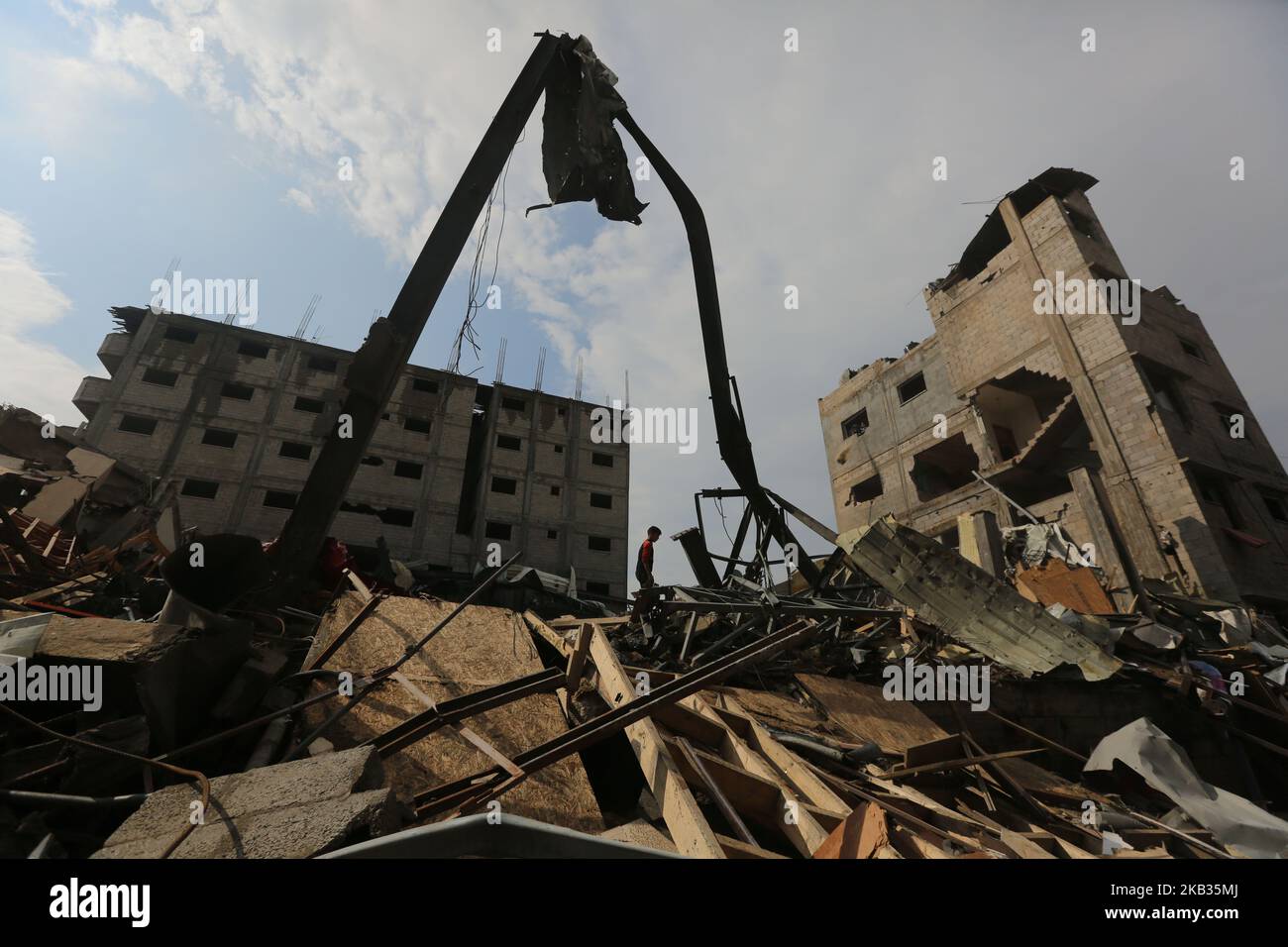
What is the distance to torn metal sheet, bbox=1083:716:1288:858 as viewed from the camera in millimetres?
4289

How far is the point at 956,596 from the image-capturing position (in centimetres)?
742

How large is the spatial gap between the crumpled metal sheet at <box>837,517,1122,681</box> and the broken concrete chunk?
249 inches

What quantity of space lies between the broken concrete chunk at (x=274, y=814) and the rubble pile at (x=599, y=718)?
1 cm

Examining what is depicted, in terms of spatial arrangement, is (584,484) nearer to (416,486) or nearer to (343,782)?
(416,486)

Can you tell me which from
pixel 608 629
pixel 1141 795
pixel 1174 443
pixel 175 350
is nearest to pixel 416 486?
pixel 175 350

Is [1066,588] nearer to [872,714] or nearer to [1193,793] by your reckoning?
[1193,793]

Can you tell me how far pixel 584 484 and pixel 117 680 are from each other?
26.6 metres

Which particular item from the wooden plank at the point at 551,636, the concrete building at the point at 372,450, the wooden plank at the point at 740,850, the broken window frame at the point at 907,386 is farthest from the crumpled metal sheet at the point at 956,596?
the concrete building at the point at 372,450

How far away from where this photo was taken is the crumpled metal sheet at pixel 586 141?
21.4ft

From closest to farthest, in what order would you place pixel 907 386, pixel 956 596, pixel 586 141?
pixel 586 141 → pixel 956 596 → pixel 907 386

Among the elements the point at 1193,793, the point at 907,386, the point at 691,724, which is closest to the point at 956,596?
the point at 1193,793

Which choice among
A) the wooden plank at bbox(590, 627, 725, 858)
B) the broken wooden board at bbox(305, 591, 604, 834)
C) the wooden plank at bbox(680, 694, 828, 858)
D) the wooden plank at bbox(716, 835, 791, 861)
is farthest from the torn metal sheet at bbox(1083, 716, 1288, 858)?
the broken wooden board at bbox(305, 591, 604, 834)

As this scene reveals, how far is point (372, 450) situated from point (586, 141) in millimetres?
23130
